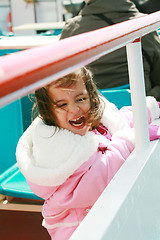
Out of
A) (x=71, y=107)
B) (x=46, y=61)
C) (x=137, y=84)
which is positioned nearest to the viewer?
(x=46, y=61)

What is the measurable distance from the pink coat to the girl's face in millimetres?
40

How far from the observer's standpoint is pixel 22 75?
495mm

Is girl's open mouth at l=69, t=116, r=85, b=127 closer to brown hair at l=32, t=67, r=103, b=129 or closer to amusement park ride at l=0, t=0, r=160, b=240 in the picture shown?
brown hair at l=32, t=67, r=103, b=129

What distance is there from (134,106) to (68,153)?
9.7 inches

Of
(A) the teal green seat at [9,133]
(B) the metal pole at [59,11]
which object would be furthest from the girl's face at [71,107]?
(B) the metal pole at [59,11]

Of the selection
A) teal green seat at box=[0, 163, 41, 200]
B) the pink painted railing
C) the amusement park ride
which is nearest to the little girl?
the amusement park ride

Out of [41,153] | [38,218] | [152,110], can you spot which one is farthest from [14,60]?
[38,218]

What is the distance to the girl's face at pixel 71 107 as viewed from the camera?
1.35 meters

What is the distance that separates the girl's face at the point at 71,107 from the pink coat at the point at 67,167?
0.04 m

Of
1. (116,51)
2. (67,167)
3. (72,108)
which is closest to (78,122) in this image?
(72,108)

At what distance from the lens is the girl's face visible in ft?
4.42

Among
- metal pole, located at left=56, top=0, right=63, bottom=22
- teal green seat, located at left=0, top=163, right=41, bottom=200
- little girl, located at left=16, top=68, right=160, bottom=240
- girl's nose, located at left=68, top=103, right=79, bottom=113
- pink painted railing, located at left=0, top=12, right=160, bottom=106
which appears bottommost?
metal pole, located at left=56, top=0, right=63, bottom=22

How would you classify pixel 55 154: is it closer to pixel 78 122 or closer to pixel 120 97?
pixel 78 122

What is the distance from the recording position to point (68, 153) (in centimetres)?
129
